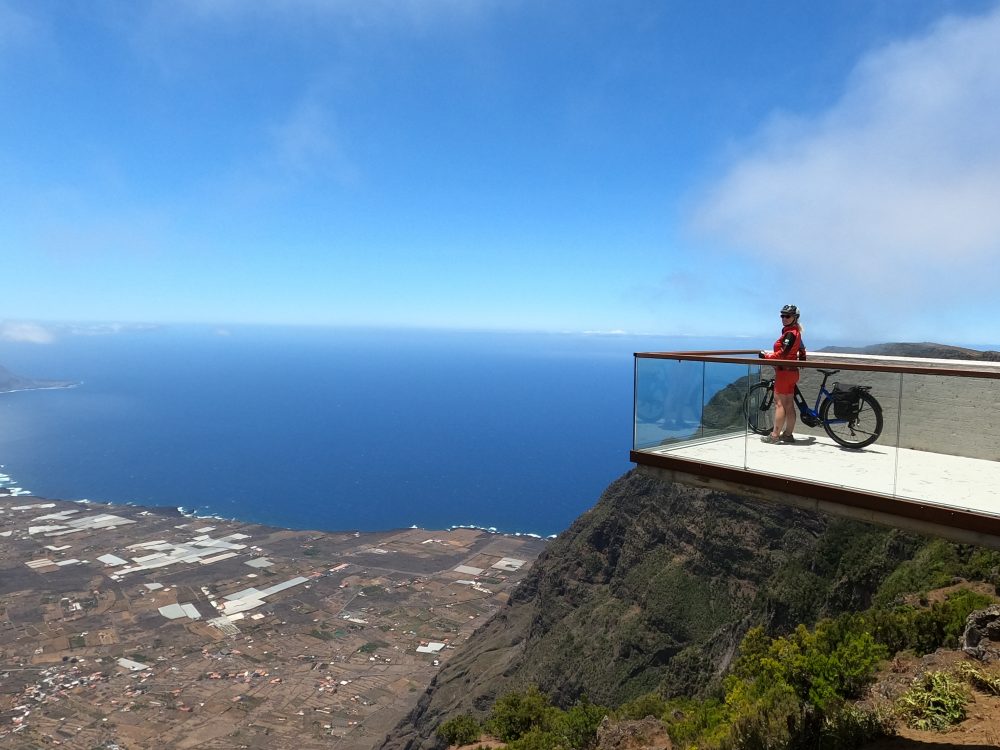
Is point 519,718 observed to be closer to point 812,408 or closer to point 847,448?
point 812,408

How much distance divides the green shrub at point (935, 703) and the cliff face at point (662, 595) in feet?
65.7

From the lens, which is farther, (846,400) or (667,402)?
(667,402)

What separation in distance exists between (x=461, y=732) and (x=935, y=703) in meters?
20.4

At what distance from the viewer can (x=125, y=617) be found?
64.4m

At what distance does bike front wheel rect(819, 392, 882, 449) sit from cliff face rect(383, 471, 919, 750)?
2219 centimetres

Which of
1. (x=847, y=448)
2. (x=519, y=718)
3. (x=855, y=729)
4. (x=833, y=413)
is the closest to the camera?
(x=847, y=448)

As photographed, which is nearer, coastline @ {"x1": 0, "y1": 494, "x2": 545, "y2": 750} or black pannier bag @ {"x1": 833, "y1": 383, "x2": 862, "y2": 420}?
black pannier bag @ {"x1": 833, "y1": 383, "x2": 862, "y2": 420}

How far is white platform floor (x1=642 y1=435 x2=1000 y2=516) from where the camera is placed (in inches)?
224

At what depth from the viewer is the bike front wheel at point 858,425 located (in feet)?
22.6

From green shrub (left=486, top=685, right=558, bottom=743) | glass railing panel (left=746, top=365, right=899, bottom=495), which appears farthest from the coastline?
glass railing panel (left=746, top=365, right=899, bottom=495)

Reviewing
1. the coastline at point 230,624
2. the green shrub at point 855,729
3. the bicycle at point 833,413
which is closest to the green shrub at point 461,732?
the green shrub at point 855,729

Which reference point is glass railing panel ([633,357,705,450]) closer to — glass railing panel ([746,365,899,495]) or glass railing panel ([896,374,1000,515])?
glass railing panel ([746,365,899,495])

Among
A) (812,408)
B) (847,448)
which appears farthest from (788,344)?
(847,448)

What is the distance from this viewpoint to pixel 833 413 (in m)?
7.46
